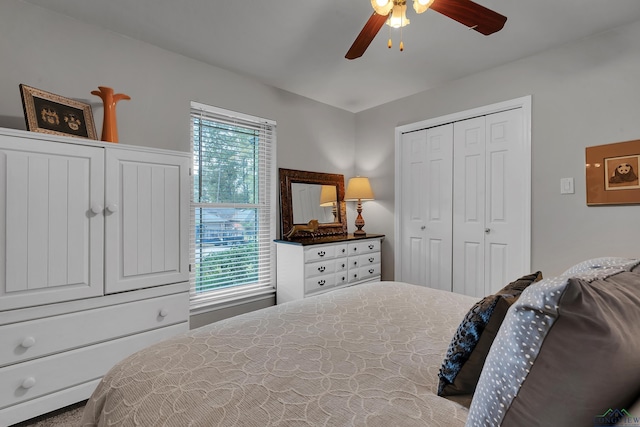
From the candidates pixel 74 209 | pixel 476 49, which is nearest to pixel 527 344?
pixel 74 209

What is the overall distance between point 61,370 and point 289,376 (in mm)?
1604

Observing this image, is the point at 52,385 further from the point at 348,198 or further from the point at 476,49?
the point at 476,49

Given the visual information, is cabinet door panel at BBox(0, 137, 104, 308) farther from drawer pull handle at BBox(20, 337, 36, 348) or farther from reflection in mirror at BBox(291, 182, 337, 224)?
reflection in mirror at BBox(291, 182, 337, 224)

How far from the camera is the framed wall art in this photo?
2.08 metres

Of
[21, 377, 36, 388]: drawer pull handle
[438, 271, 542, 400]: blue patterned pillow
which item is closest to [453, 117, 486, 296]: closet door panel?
[438, 271, 542, 400]: blue patterned pillow

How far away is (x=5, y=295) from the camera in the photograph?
5.02 feet

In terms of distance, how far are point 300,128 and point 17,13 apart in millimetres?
2284

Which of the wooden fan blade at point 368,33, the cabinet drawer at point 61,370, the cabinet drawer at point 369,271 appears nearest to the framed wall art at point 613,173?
the wooden fan blade at point 368,33

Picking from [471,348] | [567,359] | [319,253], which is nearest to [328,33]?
[319,253]

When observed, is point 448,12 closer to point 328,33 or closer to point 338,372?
point 328,33

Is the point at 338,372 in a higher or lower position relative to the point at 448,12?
lower

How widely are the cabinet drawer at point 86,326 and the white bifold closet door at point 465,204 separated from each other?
2427 mm

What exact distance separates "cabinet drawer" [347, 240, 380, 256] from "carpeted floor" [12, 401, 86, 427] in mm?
2394

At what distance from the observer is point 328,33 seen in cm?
221
